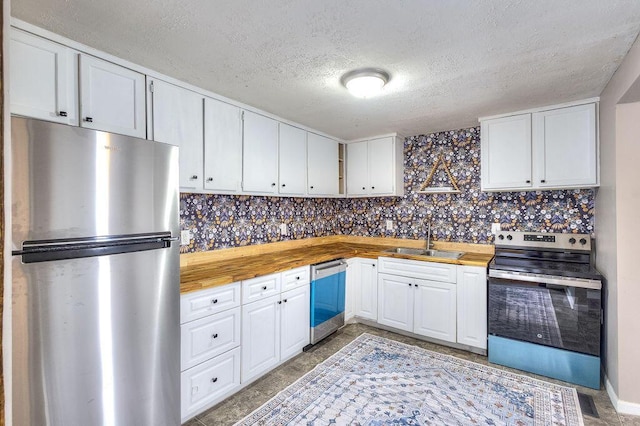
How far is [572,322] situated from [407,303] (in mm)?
1365

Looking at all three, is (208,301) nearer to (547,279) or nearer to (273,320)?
(273,320)

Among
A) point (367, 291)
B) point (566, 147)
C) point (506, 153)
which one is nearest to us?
point (566, 147)

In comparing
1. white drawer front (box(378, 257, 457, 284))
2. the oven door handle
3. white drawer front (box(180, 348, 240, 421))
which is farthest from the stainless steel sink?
white drawer front (box(180, 348, 240, 421))

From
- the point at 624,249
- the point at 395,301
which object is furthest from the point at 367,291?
the point at 624,249

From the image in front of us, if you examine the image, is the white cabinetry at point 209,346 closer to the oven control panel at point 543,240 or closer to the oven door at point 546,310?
the oven door at point 546,310

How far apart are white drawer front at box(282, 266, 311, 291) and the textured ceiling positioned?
1533 millimetres

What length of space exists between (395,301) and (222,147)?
2.37m

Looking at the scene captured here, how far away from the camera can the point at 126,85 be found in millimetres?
1939

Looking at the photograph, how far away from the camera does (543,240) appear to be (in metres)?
3.02

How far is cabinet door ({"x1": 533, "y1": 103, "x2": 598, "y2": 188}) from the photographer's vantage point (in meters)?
2.61

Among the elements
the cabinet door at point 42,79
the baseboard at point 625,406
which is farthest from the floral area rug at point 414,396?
the cabinet door at point 42,79

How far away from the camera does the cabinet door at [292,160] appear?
10.4 ft

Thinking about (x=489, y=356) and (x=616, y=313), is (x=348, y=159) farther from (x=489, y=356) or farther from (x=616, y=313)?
(x=616, y=313)

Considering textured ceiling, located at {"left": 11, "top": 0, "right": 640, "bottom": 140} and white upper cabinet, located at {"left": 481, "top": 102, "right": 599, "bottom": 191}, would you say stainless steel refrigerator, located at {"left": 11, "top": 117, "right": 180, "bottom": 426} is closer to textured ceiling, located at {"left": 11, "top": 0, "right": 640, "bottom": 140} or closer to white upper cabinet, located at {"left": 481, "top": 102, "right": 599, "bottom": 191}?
textured ceiling, located at {"left": 11, "top": 0, "right": 640, "bottom": 140}
